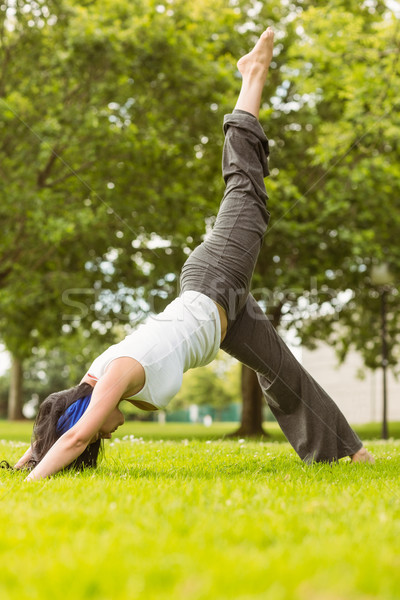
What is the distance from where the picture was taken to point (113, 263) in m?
14.9

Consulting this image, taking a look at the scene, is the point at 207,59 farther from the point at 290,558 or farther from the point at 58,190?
the point at 290,558

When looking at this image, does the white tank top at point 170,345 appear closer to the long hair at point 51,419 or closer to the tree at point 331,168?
the long hair at point 51,419

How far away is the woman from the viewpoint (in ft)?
12.7

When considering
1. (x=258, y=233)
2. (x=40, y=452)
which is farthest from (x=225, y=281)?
(x=40, y=452)

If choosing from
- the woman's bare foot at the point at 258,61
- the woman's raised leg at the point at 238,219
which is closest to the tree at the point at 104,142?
the woman's bare foot at the point at 258,61

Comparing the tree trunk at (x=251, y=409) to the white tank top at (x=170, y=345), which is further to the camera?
the tree trunk at (x=251, y=409)

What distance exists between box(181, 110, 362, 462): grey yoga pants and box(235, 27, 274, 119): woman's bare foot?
0.12 m

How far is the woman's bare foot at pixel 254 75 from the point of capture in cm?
474

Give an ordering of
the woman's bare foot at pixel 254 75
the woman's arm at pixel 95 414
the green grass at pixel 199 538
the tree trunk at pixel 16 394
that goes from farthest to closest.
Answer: the tree trunk at pixel 16 394 → the woman's bare foot at pixel 254 75 → the woman's arm at pixel 95 414 → the green grass at pixel 199 538

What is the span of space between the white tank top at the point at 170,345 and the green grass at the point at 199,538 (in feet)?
2.00

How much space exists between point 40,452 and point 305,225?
10.7 m

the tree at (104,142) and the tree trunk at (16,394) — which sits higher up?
the tree at (104,142)

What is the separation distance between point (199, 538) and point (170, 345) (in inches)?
70.4

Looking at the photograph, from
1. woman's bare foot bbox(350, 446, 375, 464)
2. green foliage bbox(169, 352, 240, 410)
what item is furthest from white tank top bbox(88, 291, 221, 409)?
green foliage bbox(169, 352, 240, 410)
